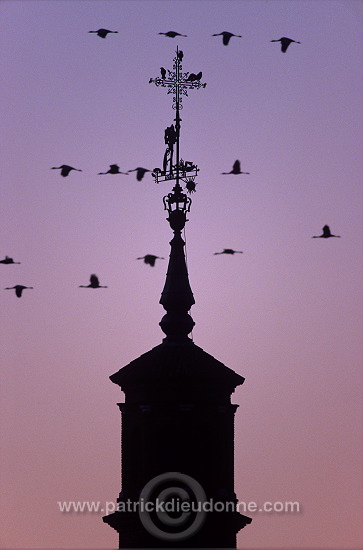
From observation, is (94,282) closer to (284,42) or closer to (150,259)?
(150,259)

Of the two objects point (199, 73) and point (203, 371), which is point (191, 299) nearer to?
point (203, 371)

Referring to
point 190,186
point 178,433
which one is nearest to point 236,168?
point 190,186

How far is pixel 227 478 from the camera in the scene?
4088cm

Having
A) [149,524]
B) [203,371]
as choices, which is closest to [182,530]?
[149,524]

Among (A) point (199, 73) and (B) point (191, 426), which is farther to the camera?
(A) point (199, 73)

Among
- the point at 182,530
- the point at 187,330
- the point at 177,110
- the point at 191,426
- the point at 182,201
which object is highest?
the point at 177,110

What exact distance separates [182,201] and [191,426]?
295 inches

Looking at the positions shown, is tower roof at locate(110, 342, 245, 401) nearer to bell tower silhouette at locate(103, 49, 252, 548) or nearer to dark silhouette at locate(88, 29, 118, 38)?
bell tower silhouette at locate(103, 49, 252, 548)
